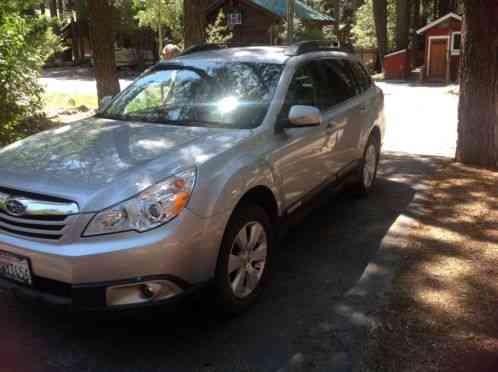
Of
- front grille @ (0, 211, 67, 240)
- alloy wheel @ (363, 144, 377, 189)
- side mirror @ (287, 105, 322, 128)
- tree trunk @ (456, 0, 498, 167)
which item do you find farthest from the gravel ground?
tree trunk @ (456, 0, 498, 167)

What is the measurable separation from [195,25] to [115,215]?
7.71 metres

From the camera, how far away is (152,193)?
310cm

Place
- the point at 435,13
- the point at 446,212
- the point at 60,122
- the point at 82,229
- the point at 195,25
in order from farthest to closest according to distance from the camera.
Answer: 1. the point at 435,13
2. the point at 60,122
3. the point at 195,25
4. the point at 446,212
5. the point at 82,229

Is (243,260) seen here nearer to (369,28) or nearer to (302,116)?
(302,116)

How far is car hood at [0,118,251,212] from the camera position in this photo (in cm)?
309

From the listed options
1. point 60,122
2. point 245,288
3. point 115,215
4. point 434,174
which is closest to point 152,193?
point 115,215

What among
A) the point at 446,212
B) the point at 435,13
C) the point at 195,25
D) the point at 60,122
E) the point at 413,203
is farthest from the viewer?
the point at 435,13

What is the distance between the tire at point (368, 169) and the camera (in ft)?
20.6

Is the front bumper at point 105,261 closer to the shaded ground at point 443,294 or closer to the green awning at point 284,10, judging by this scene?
the shaded ground at point 443,294

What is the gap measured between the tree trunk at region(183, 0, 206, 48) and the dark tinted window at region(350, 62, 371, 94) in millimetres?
4309

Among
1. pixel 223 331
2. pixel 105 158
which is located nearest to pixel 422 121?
pixel 223 331

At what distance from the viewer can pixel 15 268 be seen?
3166mm

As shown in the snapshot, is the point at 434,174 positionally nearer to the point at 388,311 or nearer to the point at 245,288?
the point at 388,311

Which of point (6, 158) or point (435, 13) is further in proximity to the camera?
point (435, 13)
